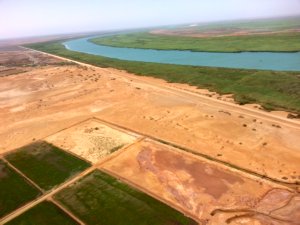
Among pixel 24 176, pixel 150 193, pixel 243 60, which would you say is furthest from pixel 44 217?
pixel 243 60

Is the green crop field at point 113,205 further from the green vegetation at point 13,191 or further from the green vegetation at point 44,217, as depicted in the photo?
the green vegetation at point 13,191

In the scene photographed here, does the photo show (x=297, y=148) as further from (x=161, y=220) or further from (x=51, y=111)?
(x=51, y=111)

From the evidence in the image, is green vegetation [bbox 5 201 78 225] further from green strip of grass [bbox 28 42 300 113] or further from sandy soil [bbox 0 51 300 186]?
green strip of grass [bbox 28 42 300 113]

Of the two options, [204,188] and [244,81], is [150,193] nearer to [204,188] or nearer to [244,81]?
[204,188]

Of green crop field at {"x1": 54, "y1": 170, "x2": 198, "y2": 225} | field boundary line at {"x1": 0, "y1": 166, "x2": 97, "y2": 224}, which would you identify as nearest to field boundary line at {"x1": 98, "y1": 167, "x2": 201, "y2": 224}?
green crop field at {"x1": 54, "y1": 170, "x2": 198, "y2": 225}

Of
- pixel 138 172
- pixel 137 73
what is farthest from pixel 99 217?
pixel 137 73
